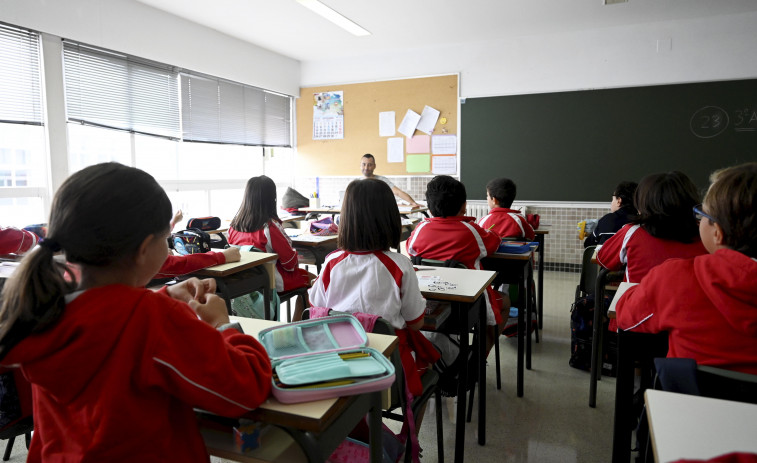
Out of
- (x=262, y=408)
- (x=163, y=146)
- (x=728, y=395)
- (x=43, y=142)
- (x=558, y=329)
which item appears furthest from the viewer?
(x=163, y=146)

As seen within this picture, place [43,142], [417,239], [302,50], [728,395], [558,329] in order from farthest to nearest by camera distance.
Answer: [302,50] < [43,142] < [558,329] < [417,239] < [728,395]

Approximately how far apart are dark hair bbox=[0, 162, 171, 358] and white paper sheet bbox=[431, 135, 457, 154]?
220 inches

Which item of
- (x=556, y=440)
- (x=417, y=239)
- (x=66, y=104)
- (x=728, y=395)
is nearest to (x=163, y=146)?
(x=66, y=104)

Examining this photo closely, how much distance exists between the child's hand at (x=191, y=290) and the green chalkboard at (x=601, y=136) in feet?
17.3

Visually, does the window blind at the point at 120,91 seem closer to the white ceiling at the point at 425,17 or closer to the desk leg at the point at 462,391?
the white ceiling at the point at 425,17

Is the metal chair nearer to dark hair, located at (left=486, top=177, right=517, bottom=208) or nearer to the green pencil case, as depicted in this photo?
dark hair, located at (left=486, top=177, right=517, bottom=208)

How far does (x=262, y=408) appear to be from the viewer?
93 centimetres

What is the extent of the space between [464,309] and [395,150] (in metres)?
4.91

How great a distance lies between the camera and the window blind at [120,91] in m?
4.07

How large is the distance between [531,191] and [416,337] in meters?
4.59

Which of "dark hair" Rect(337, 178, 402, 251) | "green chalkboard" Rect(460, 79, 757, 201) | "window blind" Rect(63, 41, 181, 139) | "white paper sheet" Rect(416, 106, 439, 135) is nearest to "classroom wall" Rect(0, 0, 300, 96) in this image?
"window blind" Rect(63, 41, 181, 139)

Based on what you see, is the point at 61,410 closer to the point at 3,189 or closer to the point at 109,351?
the point at 109,351

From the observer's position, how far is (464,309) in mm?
1838

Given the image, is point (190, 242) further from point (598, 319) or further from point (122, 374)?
point (598, 319)
